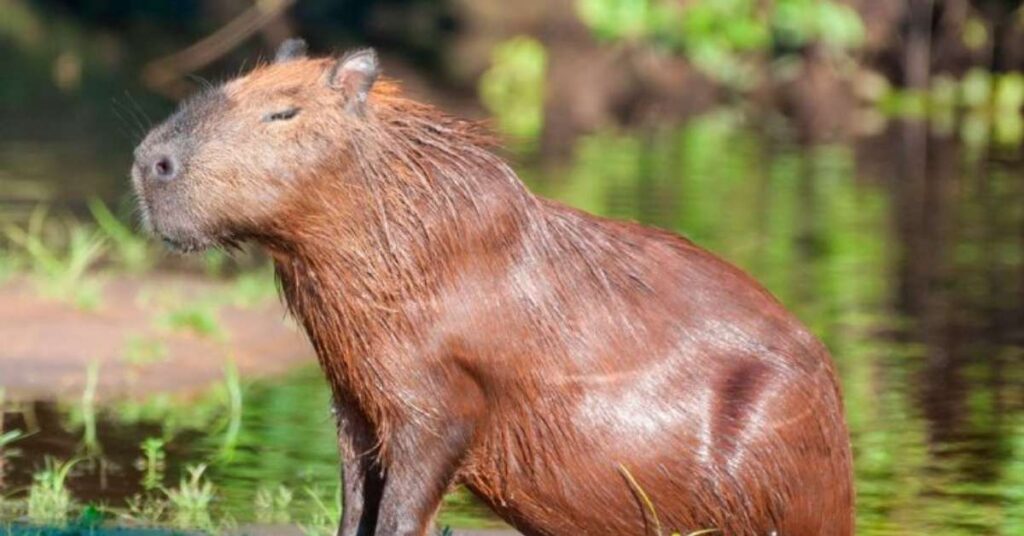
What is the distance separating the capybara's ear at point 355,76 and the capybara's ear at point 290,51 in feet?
0.76

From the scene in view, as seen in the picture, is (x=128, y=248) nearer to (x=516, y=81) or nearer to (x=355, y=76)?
(x=355, y=76)

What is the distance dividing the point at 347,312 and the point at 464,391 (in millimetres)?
305

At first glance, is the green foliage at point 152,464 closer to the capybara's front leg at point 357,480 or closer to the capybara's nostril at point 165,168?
the capybara's front leg at point 357,480

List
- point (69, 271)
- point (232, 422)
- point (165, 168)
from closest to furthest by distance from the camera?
point (165, 168)
point (232, 422)
point (69, 271)

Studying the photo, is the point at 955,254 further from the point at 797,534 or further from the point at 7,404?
the point at 797,534

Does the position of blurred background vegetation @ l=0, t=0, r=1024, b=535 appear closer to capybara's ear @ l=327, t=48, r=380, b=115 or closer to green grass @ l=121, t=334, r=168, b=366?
green grass @ l=121, t=334, r=168, b=366

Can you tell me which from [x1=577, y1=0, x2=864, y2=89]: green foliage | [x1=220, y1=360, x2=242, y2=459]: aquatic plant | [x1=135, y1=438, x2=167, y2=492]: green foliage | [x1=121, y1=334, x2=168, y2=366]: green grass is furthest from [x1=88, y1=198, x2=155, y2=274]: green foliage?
[x1=577, y1=0, x2=864, y2=89]: green foliage

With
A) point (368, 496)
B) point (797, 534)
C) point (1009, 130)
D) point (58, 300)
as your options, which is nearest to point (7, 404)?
point (58, 300)

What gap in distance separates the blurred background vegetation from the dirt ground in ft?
0.10

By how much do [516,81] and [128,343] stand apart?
555 inches

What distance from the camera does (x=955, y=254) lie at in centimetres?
1220

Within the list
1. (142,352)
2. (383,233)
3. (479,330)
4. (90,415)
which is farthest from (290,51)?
(142,352)

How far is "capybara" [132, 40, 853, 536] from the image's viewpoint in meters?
4.52

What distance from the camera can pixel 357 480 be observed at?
479 centimetres
